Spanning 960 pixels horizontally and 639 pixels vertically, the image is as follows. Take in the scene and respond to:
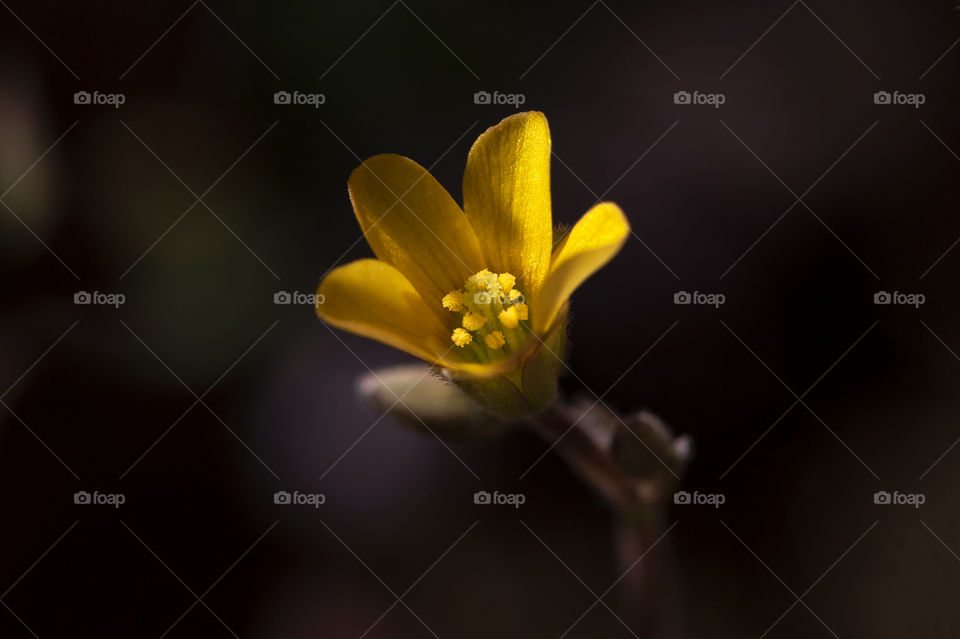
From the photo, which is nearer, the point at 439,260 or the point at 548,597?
the point at 439,260

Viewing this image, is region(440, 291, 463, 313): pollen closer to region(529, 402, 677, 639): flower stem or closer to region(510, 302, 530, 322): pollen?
region(510, 302, 530, 322): pollen

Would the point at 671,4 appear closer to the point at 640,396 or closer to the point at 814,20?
the point at 814,20

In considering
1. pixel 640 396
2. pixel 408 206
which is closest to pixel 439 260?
pixel 408 206
